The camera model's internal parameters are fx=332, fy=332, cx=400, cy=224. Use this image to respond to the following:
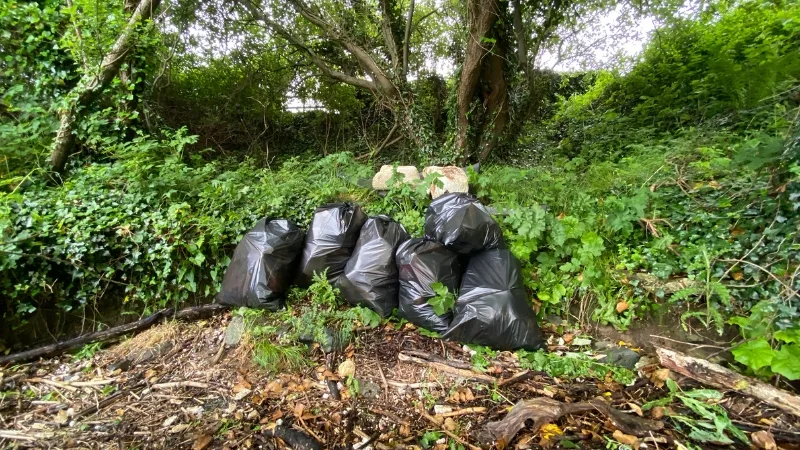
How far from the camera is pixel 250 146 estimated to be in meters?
5.70

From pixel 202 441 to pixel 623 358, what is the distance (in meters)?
2.23

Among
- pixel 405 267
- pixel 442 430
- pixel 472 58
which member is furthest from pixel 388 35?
pixel 442 430

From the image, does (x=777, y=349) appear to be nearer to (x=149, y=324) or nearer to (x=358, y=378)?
(x=358, y=378)

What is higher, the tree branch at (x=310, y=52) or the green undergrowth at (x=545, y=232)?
the tree branch at (x=310, y=52)

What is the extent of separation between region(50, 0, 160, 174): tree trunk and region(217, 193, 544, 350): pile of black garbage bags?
2.28m

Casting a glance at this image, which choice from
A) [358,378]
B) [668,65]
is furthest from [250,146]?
[668,65]

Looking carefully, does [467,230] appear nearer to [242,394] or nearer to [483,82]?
[242,394]

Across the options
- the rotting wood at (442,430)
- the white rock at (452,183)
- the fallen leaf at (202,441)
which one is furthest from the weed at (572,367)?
the fallen leaf at (202,441)

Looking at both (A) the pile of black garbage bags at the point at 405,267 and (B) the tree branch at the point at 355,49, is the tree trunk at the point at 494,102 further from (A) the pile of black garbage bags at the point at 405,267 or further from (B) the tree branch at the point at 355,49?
(A) the pile of black garbage bags at the point at 405,267

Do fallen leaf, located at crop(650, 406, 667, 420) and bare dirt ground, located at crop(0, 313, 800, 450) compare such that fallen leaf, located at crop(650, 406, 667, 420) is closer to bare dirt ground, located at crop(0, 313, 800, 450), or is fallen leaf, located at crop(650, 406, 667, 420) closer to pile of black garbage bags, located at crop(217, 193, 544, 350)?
bare dirt ground, located at crop(0, 313, 800, 450)

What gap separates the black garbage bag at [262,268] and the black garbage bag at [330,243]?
11 cm

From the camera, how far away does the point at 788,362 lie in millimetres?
1500

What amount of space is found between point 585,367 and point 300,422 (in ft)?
5.10

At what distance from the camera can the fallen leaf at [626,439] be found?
1.39 m
